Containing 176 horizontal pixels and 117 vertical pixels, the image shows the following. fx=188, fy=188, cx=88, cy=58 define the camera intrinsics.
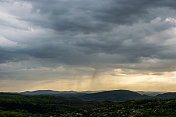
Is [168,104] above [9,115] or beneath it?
above

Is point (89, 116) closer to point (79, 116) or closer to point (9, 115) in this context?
point (79, 116)

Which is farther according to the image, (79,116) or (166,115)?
(79,116)

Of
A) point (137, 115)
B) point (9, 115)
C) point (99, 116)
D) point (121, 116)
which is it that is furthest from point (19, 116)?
point (137, 115)

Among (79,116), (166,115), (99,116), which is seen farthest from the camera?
(79,116)

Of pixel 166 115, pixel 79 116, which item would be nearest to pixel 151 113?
pixel 166 115

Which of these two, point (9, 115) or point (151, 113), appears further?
point (9, 115)

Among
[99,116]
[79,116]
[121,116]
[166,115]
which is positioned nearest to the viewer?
[166,115]

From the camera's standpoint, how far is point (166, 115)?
2945 cm

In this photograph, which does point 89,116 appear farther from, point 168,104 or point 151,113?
point 168,104

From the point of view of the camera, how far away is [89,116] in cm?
3597

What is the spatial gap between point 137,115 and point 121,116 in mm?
2759

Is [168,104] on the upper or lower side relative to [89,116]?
upper

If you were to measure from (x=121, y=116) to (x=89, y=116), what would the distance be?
7.05 metres

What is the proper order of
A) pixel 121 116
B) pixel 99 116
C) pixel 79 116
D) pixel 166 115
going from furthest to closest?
1. pixel 79 116
2. pixel 99 116
3. pixel 121 116
4. pixel 166 115
